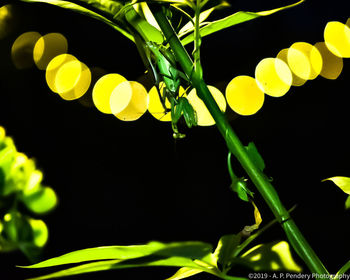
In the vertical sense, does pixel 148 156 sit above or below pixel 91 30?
below

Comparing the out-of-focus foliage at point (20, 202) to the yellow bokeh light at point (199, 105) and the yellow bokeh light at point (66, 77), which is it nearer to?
the yellow bokeh light at point (199, 105)

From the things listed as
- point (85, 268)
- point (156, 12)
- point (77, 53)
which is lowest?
point (85, 268)

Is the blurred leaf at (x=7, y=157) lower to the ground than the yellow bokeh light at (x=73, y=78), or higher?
lower

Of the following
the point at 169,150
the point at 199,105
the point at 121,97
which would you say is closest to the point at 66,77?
the point at 121,97

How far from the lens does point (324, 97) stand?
11.0ft

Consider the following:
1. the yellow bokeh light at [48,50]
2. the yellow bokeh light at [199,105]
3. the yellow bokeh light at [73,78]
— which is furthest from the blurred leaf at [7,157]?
the yellow bokeh light at [73,78]

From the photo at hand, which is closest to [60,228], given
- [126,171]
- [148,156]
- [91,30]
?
[126,171]

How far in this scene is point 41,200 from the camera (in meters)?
0.15

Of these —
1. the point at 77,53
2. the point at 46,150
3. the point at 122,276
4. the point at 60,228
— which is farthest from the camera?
the point at 77,53

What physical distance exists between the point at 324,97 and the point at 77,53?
238 centimetres

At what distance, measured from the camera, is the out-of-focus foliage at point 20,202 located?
154mm

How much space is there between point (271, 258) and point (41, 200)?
0.10m

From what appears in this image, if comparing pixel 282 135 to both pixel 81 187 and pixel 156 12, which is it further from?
pixel 156 12

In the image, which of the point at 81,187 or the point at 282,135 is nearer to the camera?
the point at 81,187
